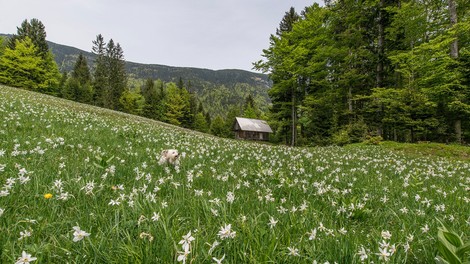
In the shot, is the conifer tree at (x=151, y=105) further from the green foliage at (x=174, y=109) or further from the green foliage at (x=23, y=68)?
the green foliage at (x=23, y=68)

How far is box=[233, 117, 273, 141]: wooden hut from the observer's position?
7725cm

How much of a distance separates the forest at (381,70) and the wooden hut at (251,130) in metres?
28.4

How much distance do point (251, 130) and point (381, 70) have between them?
A: 5044 centimetres

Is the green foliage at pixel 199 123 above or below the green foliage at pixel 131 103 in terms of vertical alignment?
below

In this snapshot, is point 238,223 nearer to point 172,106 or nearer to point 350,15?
point 350,15

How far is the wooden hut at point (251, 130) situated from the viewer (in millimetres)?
77250

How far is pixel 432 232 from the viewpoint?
2.89m

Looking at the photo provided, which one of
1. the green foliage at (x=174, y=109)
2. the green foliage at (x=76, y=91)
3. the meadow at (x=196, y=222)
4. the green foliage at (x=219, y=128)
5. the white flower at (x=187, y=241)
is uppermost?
the green foliage at (x=76, y=91)

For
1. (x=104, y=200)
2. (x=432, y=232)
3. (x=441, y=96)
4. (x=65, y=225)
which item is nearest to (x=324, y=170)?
(x=432, y=232)

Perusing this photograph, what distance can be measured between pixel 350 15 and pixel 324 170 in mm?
32355

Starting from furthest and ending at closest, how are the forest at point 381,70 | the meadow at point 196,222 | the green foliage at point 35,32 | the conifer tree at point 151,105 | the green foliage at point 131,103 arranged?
the green foliage at point 131,103 < the conifer tree at point 151,105 < the green foliage at point 35,32 < the forest at point 381,70 < the meadow at point 196,222

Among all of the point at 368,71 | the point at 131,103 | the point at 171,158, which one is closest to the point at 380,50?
the point at 368,71

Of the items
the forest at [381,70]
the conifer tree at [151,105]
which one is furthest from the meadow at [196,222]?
the conifer tree at [151,105]

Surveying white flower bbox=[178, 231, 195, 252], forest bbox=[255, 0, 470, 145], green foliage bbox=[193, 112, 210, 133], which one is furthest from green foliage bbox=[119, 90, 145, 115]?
white flower bbox=[178, 231, 195, 252]
